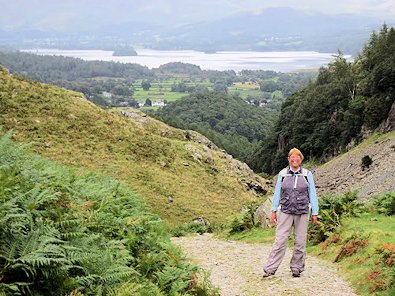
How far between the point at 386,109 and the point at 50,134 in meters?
42.7

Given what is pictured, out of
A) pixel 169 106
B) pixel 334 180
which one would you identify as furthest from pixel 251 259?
pixel 169 106

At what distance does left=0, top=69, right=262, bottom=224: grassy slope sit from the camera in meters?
29.0

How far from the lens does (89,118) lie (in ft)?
119

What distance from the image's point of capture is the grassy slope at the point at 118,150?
95.0 ft

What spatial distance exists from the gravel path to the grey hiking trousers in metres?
0.29

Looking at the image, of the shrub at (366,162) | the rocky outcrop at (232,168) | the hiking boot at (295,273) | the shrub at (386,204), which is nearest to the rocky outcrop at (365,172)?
the shrub at (366,162)

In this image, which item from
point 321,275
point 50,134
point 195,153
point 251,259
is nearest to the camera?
point 321,275

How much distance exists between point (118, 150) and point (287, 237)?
81.0 feet

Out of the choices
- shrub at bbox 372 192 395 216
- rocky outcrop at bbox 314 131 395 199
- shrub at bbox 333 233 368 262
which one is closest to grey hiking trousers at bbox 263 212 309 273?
shrub at bbox 333 233 368 262

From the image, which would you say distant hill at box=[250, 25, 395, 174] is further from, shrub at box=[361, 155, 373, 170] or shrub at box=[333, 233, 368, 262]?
shrub at box=[333, 233, 368, 262]

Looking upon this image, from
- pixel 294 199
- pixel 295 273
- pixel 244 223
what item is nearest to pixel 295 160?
pixel 294 199

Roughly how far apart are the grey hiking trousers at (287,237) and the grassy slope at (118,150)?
15807 mm

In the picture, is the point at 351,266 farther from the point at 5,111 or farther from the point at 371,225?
the point at 5,111

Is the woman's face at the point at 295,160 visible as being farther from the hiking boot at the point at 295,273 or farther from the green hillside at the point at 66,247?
the green hillside at the point at 66,247
